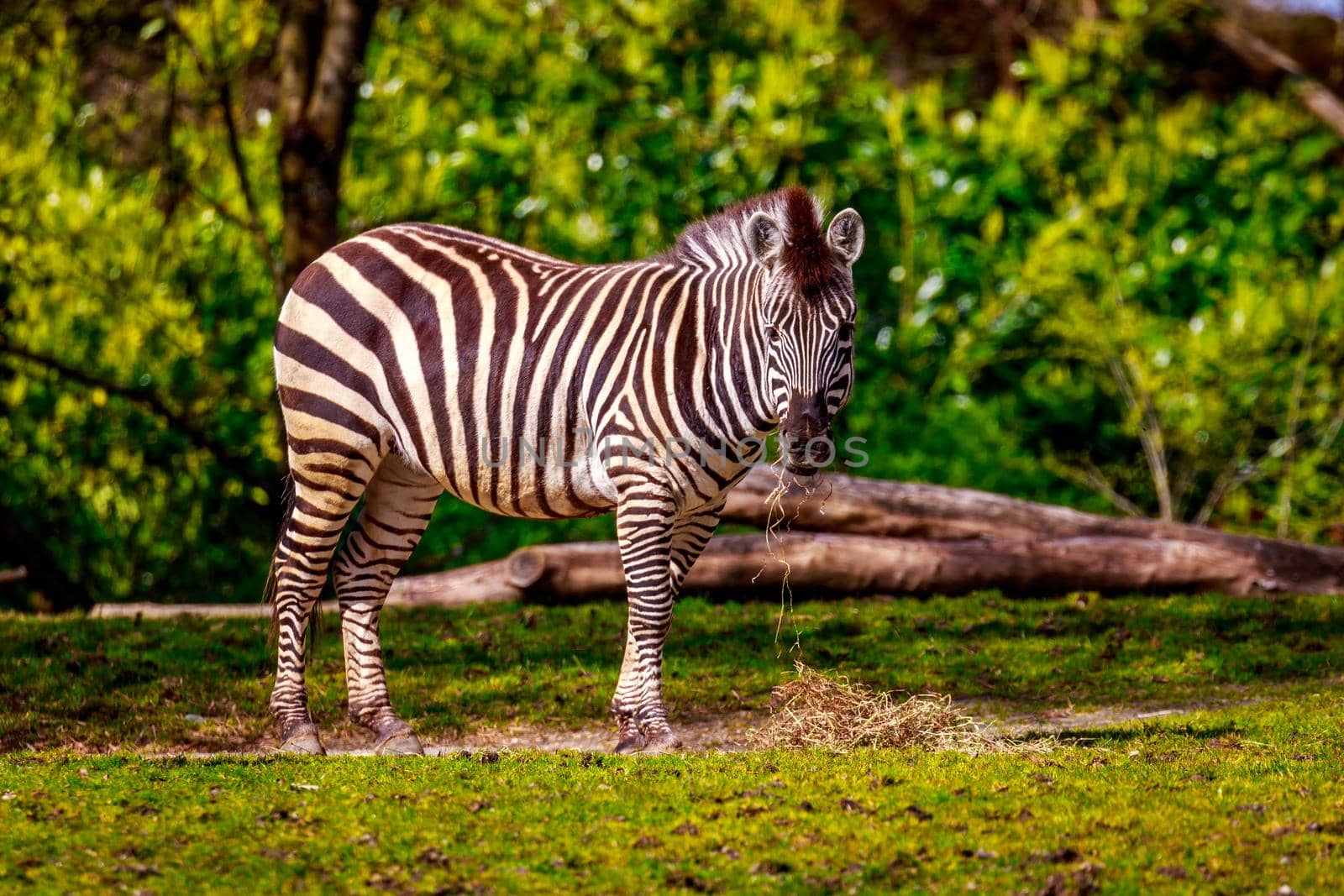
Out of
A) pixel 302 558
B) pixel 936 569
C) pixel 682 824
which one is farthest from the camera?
pixel 936 569

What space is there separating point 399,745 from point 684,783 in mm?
2195

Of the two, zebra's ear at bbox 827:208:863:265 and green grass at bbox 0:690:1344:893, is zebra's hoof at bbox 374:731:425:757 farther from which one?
zebra's ear at bbox 827:208:863:265

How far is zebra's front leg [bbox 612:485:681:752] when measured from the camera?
7.70m

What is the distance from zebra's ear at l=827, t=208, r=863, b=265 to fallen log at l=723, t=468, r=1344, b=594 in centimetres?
448

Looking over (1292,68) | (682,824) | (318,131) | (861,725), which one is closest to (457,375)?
(861,725)

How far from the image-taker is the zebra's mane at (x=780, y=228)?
24.9 feet

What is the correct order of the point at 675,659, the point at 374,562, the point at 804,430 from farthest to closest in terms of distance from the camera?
1. the point at 675,659
2. the point at 374,562
3. the point at 804,430

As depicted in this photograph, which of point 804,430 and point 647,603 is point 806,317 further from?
point 647,603

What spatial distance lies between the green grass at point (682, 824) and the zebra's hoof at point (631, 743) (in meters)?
0.43

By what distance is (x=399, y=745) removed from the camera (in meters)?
8.19

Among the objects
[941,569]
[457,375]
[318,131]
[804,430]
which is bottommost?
[941,569]

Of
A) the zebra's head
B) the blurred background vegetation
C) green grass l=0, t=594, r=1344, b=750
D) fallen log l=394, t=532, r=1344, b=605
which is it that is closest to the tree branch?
the blurred background vegetation

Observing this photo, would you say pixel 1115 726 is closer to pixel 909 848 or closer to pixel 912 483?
pixel 909 848

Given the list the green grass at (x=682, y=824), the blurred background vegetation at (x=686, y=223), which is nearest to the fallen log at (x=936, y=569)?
the blurred background vegetation at (x=686, y=223)
